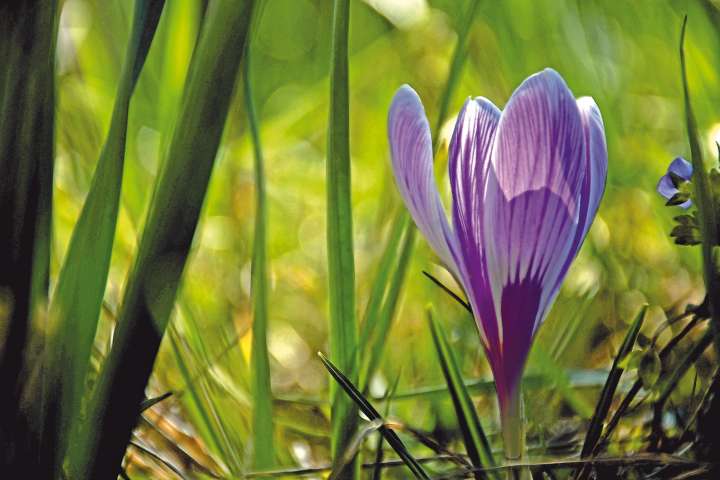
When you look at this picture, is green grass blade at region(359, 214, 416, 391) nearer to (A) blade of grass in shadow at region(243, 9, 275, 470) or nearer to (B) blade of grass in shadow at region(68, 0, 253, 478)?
(A) blade of grass in shadow at region(243, 9, 275, 470)

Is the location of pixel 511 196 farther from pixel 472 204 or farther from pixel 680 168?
pixel 680 168

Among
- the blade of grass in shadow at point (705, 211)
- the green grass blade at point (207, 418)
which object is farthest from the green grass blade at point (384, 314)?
the blade of grass in shadow at point (705, 211)

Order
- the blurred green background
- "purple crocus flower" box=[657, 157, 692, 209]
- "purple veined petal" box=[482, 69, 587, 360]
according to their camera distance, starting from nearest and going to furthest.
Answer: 1. "purple veined petal" box=[482, 69, 587, 360]
2. "purple crocus flower" box=[657, 157, 692, 209]
3. the blurred green background

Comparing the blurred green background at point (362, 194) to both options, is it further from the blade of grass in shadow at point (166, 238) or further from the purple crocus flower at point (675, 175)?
the purple crocus flower at point (675, 175)

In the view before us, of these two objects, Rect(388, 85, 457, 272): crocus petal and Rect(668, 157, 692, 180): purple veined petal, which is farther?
Rect(668, 157, 692, 180): purple veined petal

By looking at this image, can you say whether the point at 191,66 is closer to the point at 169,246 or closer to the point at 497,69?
the point at 169,246

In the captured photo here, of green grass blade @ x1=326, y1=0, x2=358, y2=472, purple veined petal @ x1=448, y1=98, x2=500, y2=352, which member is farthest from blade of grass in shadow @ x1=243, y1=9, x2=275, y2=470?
purple veined petal @ x1=448, y1=98, x2=500, y2=352

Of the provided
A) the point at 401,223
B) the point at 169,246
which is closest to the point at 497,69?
the point at 401,223
